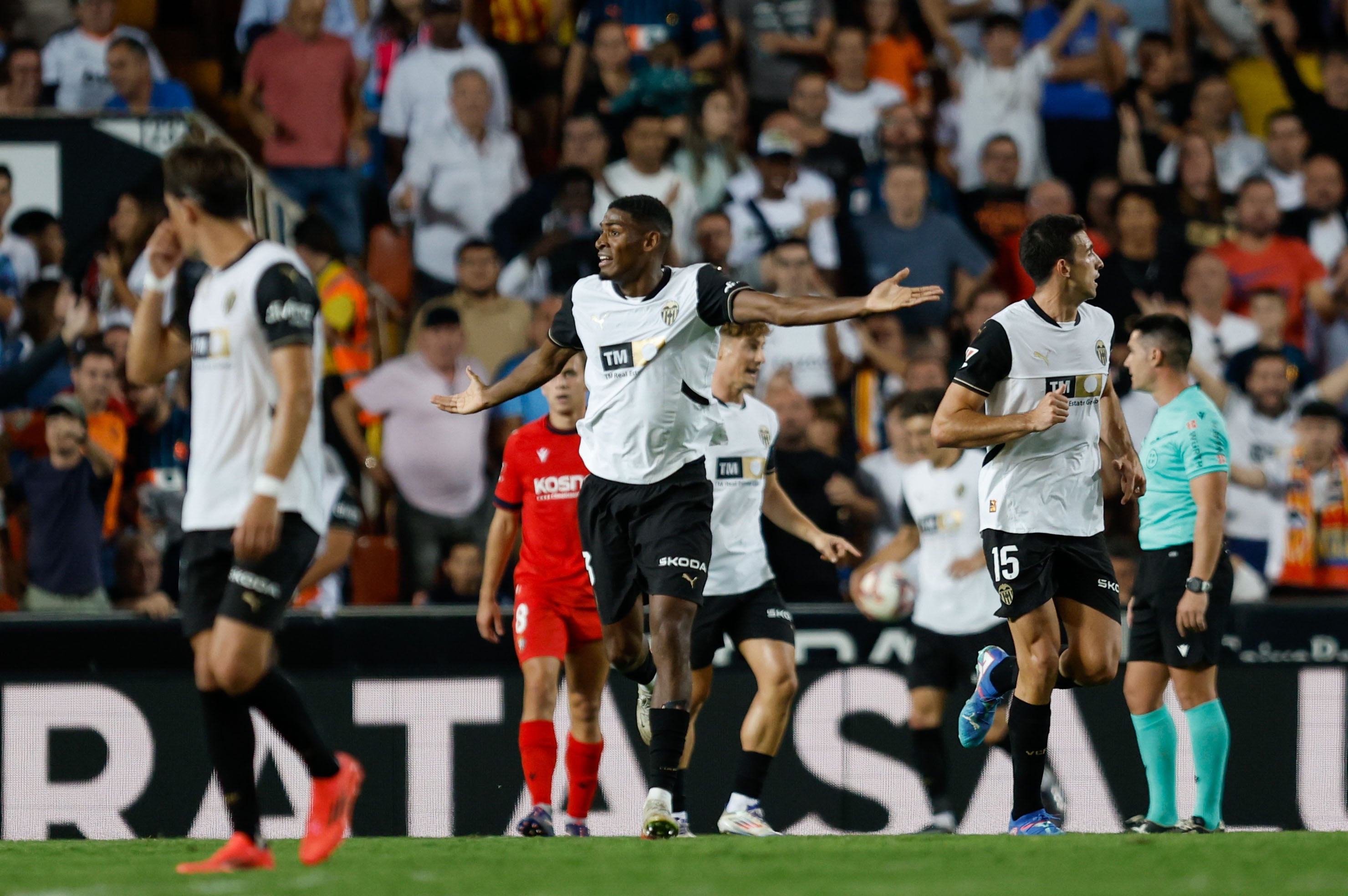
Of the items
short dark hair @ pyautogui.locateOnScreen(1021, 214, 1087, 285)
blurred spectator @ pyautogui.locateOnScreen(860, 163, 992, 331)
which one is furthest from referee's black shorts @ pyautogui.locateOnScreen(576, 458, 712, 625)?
blurred spectator @ pyautogui.locateOnScreen(860, 163, 992, 331)

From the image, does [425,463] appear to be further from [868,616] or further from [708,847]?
[708,847]

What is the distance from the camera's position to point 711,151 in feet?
45.9

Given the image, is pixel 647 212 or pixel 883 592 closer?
pixel 647 212

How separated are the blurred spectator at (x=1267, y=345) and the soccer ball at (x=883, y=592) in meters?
3.74

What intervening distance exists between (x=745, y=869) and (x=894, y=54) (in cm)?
1076

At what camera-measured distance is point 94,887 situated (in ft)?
17.6

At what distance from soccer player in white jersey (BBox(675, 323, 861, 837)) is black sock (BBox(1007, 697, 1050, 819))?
1.51m

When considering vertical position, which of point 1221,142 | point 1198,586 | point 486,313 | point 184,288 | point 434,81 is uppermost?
point 434,81

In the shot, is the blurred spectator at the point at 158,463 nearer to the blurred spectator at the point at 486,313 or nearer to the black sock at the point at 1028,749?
the blurred spectator at the point at 486,313

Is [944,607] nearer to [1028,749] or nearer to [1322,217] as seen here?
[1028,749]

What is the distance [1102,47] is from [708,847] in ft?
34.5

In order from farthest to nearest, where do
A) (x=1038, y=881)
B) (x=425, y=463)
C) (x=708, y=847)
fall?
(x=425, y=463), (x=708, y=847), (x=1038, y=881)

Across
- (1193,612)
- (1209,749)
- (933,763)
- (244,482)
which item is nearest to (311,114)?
(933,763)

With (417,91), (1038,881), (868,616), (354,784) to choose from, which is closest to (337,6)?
Result: (417,91)
